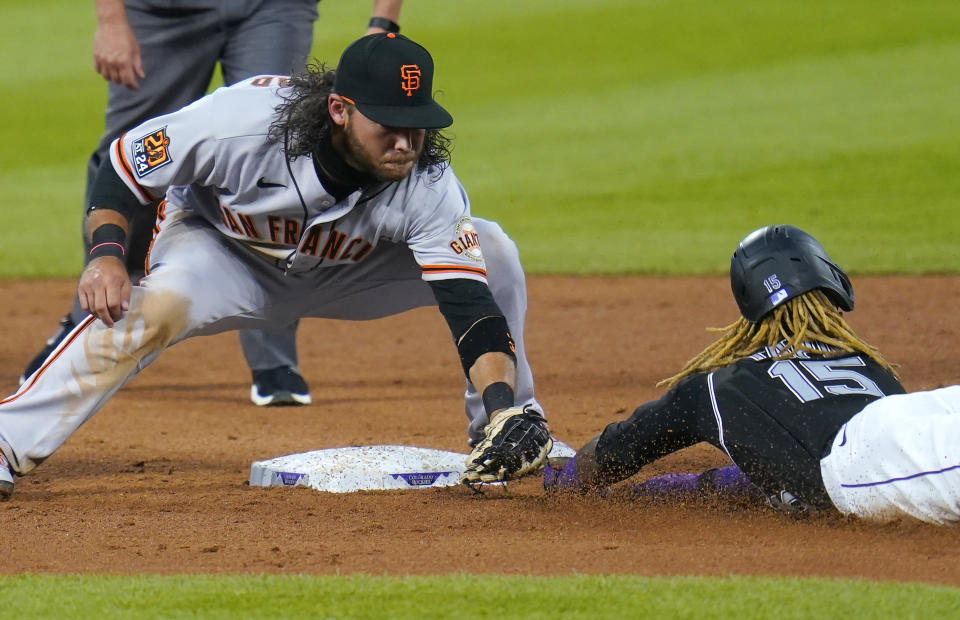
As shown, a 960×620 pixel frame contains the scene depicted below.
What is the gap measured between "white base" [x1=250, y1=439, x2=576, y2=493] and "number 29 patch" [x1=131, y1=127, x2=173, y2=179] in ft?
3.29

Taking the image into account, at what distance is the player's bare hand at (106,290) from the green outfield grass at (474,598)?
1.09m

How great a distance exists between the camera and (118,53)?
5.09 m

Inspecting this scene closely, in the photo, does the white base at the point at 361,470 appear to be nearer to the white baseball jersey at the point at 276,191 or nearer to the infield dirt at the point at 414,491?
the infield dirt at the point at 414,491

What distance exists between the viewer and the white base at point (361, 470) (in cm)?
411

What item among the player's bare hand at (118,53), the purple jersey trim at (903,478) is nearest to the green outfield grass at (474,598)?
the purple jersey trim at (903,478)

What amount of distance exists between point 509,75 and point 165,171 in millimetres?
13055

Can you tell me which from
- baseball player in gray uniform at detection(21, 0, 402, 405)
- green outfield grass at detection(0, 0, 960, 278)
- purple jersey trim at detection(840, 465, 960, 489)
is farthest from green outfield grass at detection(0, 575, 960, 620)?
green outfield grass at detection(0, 0, 960, 278)

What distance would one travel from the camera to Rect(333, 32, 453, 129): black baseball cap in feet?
12.3

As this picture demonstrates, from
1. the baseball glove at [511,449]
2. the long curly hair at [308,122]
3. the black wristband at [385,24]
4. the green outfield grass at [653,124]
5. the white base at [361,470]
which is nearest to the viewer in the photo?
the baseball glove at [511,449]

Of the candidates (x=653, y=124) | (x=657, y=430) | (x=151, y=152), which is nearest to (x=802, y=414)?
(x=657, y=430)

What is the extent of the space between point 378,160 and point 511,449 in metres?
0.94

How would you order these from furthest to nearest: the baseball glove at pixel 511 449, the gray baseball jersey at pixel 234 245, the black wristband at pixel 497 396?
1. the gray baseball jersey at pixel 234 245
2. the black wristband at pixel 497 396
3. the baseball glove at pixel 511 449

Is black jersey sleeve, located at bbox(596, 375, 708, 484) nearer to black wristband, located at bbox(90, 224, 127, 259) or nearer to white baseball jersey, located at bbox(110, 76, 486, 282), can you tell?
white baseball jersey, located at bbox(110, 76, 486, 282)

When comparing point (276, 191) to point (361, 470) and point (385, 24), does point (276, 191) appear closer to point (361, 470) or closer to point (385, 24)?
point (361, 470)
